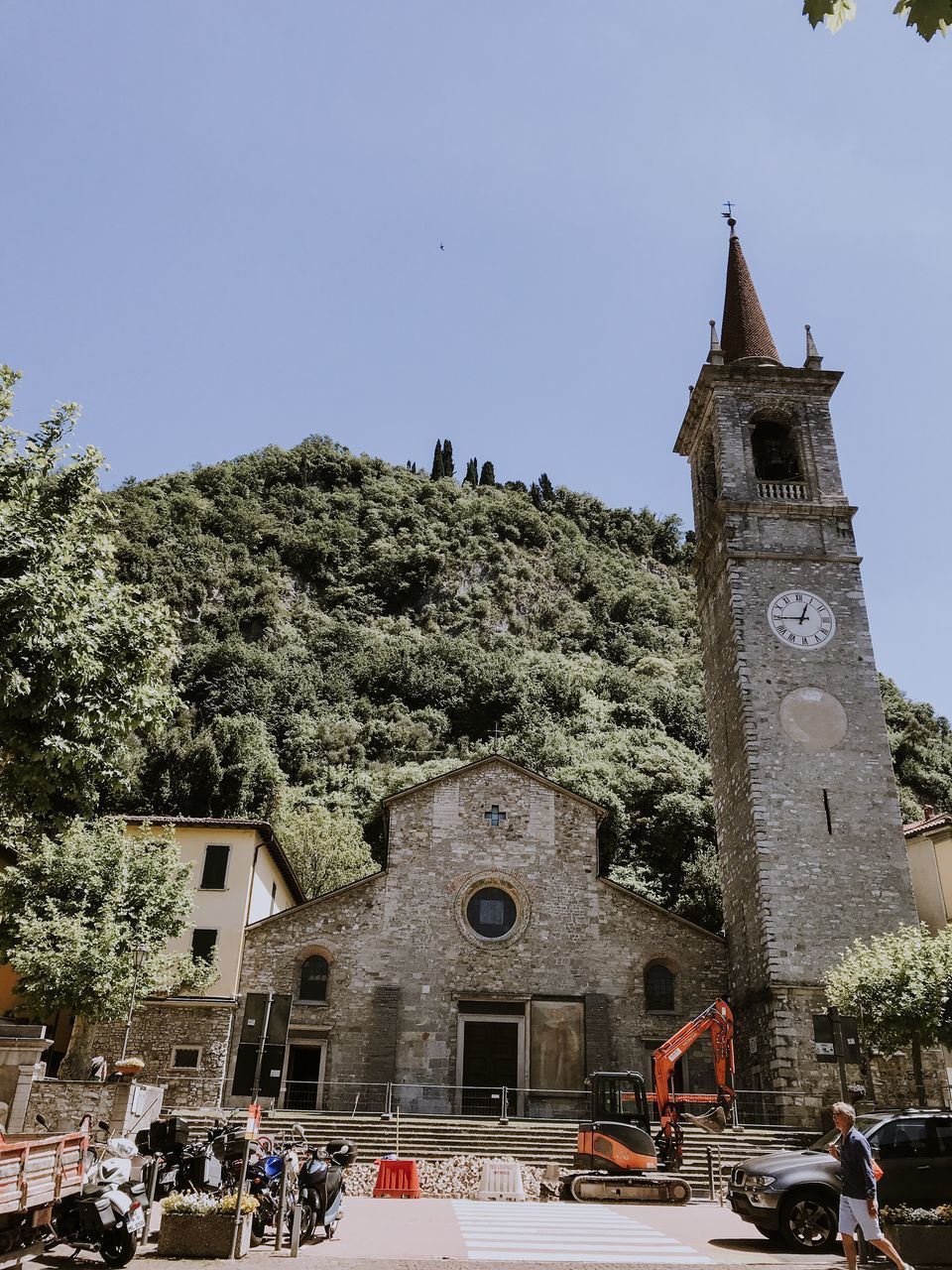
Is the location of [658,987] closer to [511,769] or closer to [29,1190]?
[511,769]

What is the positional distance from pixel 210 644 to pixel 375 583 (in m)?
18.0

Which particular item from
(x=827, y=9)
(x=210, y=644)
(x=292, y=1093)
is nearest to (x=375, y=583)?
(x=210, y=644)

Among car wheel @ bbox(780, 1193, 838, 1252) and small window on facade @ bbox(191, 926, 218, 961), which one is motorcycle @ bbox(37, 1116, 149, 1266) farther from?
small window on facade @ bbox(191, 926, 218, 961)

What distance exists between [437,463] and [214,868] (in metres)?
84.7

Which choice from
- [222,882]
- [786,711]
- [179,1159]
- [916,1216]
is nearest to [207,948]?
[222,882]

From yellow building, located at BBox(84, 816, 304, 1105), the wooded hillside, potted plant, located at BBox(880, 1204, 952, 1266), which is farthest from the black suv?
the wooded hillside

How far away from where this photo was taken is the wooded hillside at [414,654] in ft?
156

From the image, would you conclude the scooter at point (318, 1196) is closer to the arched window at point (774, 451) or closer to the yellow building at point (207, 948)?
the yellow building at point (207, 948)

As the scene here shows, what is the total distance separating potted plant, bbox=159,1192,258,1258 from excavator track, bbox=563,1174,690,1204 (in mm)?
7833

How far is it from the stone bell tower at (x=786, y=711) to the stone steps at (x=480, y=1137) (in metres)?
1.85

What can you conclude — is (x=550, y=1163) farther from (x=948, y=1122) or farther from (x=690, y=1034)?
(x=948, y=1122)

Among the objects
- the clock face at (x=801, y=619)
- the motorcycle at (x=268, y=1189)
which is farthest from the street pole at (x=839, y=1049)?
the motorcycle at (x=268, y=1189)

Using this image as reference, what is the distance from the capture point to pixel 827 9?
4188mm

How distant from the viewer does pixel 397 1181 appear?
14.6 meters
